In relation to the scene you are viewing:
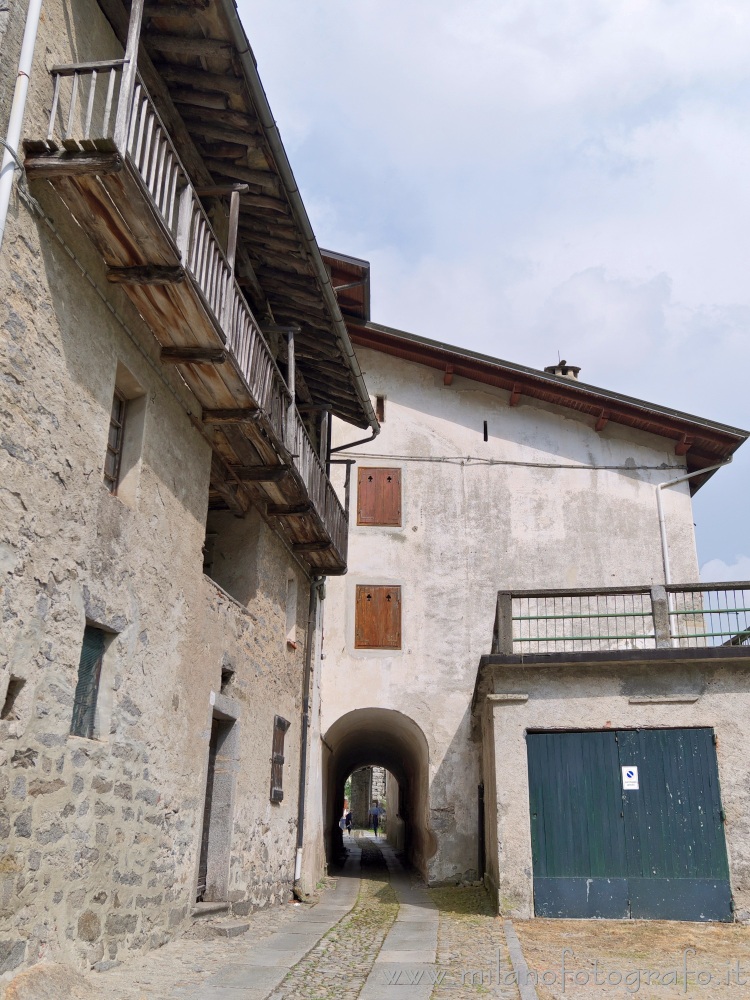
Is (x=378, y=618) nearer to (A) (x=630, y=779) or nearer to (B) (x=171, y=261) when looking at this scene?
(A) (x=630, y=779)

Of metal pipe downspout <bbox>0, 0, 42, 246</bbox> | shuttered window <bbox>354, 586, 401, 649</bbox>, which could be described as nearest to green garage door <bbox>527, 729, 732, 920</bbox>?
shuttered window <bbox>354, 586, 401, 649</bbox>

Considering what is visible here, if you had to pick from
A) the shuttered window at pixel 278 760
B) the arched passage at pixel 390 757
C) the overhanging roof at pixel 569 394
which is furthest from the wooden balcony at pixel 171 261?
the overhanging roof at pixel 569 394

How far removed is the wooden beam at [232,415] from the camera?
905 cm

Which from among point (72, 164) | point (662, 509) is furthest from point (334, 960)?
point (662, 509)

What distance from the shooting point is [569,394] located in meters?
17.6

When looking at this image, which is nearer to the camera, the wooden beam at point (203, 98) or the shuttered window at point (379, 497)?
the wooden beam at point (203, 98)

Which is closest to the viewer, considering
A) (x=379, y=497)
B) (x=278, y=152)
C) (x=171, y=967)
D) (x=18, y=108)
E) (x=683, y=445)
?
(x=18, y=108)

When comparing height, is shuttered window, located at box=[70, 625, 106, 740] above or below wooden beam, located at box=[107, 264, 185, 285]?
below

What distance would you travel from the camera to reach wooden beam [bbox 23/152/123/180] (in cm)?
570

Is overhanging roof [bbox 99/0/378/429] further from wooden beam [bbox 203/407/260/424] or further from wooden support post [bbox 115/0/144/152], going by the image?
wooden beam [bbox 203/407/260/424]

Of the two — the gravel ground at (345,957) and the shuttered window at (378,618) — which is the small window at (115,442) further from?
the shuttered window at (378,618)

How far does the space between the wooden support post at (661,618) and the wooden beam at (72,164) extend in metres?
8.76

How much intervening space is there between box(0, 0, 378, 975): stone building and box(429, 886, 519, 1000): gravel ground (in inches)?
98.4

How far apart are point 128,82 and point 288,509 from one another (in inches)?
252
